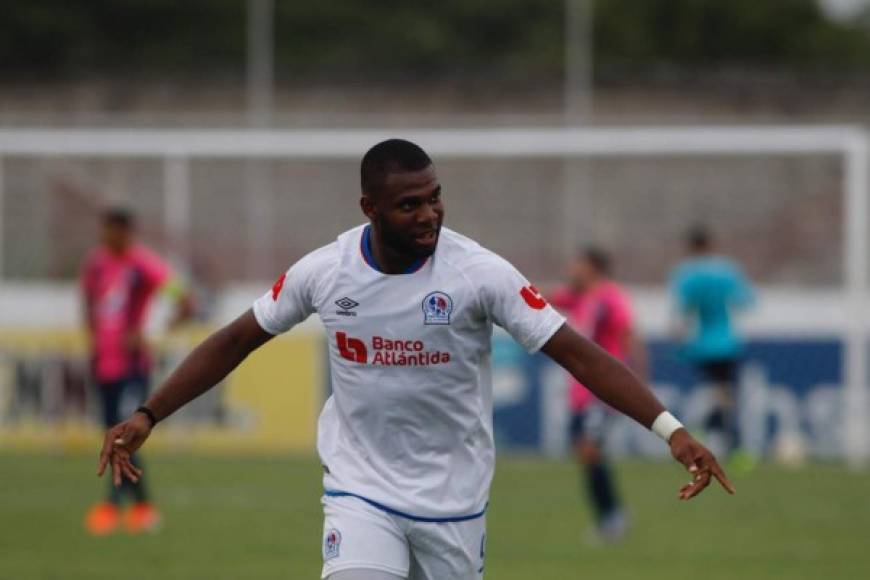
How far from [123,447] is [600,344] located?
7.45 m

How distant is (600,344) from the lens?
13328mm

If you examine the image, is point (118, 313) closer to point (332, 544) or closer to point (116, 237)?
point (116, 237)

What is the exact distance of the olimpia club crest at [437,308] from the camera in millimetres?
6027

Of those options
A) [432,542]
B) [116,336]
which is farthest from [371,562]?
[116,336]

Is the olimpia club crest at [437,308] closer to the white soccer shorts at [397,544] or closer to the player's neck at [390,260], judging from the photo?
the player's neck at [390,260]

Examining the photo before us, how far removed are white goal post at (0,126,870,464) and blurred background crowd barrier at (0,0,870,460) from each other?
0.12 ft

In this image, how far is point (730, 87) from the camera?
3356 cm

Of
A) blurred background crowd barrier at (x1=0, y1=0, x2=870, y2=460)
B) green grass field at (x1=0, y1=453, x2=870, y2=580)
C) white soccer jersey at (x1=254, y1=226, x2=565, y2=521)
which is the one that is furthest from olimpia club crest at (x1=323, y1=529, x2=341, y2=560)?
blurred background crowd barrier at (x1=0, y1=0, x2=870, y2=460)

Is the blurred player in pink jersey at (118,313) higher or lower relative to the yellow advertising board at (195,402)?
higher

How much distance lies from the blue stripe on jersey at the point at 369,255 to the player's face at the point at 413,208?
0.10 metres

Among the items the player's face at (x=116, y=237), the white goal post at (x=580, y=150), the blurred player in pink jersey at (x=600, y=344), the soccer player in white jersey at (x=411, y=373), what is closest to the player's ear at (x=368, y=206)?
the soccer player in white jersey at (x=411, y=373)

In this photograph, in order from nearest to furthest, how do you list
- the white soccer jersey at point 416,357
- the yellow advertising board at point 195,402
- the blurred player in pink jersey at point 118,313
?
the white soccer jersey at point 416,357, the blurred player in pink jersey at point 118,313, the yellow advertising board at point 195,402

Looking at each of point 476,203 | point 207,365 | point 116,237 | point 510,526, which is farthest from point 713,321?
point 207,365

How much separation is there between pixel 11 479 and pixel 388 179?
12.5 meters
